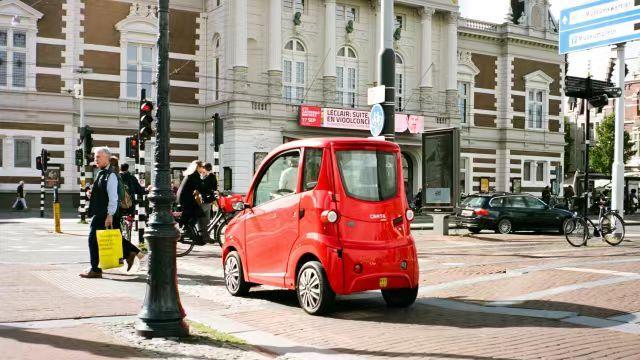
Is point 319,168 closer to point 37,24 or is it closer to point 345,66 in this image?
point 37,24

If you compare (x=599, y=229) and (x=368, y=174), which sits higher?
(x=368, y=174)

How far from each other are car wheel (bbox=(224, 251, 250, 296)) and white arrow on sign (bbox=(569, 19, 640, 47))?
14711 millimetres

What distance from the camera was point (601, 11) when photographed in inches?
→ 806

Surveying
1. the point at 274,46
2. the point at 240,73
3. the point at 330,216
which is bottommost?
the point at 330,216

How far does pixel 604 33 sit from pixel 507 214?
698 centimetres

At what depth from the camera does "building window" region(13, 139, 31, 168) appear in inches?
1368

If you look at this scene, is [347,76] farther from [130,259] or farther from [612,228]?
[130,259]

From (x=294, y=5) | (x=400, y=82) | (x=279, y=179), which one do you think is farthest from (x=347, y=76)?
(x=279, y=179)

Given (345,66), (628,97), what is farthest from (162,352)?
(628,97)

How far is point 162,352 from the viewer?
6262 mm

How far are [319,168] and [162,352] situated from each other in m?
3.14

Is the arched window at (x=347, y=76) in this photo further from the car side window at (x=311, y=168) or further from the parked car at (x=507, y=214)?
the car side window at (x=311, y=168)

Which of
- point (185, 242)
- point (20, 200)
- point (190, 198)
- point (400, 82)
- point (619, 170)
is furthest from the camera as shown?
point (400, 82)

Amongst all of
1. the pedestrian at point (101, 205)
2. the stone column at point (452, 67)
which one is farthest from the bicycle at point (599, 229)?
the stone column at point (452, 67)
